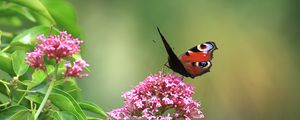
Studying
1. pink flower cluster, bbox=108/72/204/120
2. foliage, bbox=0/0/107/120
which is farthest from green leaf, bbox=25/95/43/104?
pink flower cluster, bbox=108/72/204/120

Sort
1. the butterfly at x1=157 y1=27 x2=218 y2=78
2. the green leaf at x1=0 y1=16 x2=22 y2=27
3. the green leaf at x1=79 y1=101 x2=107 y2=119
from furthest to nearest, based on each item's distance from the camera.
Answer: the green leaf at x1=0 y1=16 x2=22 y2=27 → the butterfly at x1=157 y1=27 x2=218 y2=78 → the green leaf at x1=79 y1=101 x2=107 y2=119

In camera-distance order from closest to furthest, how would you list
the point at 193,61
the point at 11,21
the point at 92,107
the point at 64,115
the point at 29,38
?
the point at 64,115 → the point at 92,107 → the point at 29,38 → the point at 193,61 → the point at 11,21

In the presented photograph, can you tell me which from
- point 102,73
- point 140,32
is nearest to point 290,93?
point 140,32

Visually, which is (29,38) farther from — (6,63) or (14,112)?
(14,112)

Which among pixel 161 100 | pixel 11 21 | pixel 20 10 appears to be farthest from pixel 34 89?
pixel 11 21

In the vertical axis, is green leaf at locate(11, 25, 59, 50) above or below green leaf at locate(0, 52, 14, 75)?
above

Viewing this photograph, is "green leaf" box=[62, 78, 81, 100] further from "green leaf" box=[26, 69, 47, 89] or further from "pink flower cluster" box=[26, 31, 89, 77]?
"pink flower cluster" box=[26, 31, 89, 77]
